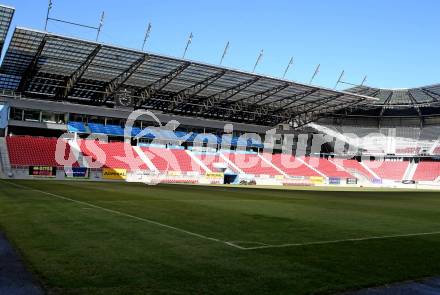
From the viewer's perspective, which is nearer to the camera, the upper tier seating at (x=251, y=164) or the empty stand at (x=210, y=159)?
the empty stand at (x=210, y=159)

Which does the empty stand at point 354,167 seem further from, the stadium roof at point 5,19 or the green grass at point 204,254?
the green grass at point 204,254

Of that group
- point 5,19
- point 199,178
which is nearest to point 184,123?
point 199,178

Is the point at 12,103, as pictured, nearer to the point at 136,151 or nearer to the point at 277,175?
the point at 136,151

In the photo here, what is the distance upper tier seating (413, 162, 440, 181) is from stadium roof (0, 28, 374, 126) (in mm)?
22589

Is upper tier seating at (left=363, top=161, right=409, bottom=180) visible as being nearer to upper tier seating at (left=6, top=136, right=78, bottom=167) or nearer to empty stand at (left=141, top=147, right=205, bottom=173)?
empty stand at (left=141, top=147, right=205, bottom=173)

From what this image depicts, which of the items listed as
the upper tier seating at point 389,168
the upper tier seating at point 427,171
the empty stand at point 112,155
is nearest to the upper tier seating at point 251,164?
the empty stand at point 112,155

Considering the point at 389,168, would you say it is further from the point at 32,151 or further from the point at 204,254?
the point at 204,254

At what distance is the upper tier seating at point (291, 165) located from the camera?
76.1 metres

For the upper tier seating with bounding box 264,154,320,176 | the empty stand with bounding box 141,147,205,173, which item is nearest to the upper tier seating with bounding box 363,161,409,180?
the upper tier seating with bounding box 264,154,320,176

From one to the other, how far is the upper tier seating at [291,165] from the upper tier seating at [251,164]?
233 cm

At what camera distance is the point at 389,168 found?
91.1 m

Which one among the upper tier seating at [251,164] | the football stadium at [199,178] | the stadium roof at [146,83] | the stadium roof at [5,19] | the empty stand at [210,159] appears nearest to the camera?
the football stadium at [199,178]

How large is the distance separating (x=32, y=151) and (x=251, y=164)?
33.9 meters

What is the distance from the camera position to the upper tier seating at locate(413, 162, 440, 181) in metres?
83.9
